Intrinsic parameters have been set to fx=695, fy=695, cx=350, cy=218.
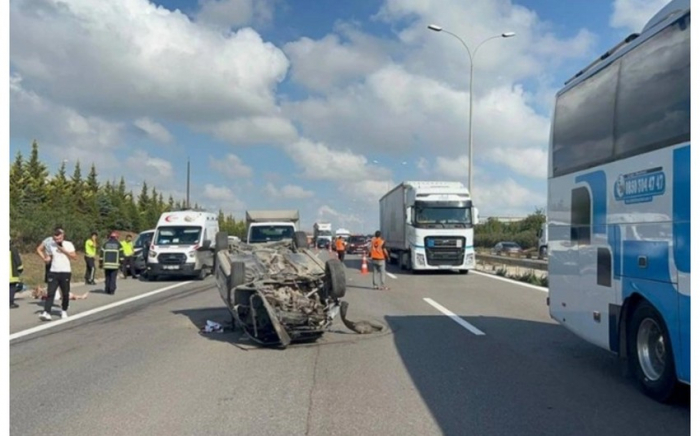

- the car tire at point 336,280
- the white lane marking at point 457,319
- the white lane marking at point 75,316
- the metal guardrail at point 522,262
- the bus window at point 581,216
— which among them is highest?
the bus window at point 581,216

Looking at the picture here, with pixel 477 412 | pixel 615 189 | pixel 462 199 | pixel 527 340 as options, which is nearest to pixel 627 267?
pixel 615 189

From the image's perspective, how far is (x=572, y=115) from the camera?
8.62 meters

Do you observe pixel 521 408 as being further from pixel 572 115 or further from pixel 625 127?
pixel 572 115

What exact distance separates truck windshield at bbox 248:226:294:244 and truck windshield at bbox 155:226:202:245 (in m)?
2.93

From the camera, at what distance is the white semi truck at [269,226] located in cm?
2925

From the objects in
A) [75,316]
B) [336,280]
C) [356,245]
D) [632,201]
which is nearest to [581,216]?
[632,201]

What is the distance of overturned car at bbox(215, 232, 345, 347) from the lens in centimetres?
1042

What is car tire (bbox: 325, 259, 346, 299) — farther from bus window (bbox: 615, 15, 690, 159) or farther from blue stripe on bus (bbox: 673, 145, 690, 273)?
blue stripe on bus (bbox: 673, 145, 690, 273)

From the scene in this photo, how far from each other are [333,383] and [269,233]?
870 inches

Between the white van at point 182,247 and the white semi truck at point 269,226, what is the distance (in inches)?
81.8

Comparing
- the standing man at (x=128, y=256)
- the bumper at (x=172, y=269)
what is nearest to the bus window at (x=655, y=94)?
the bumper at (x=172, y=269)

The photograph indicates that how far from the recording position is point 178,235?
2673 cm

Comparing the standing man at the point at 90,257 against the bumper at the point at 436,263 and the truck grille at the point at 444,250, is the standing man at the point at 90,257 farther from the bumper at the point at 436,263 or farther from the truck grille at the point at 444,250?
the truck grille at the point at 444,250

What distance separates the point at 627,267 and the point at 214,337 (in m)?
6.70
